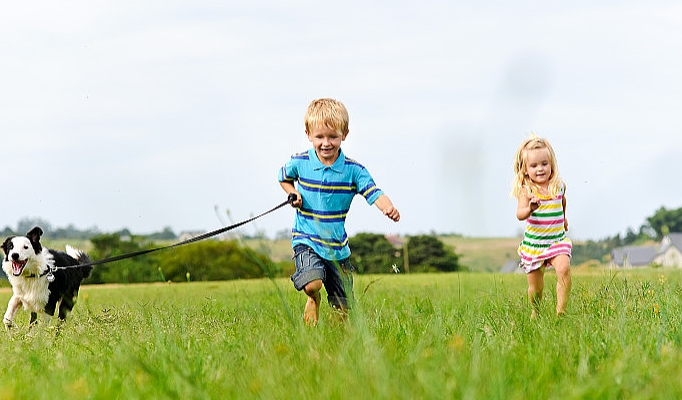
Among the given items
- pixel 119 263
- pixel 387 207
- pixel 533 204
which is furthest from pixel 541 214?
pixel 119 263

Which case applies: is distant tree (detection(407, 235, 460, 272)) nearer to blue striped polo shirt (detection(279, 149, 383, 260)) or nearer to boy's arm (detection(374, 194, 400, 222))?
blue striped polo shirt (detection(279, 149, 383, 260))

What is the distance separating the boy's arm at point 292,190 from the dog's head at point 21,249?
334 centimetres

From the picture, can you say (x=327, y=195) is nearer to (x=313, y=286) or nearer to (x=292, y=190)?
(x=292, y=190)

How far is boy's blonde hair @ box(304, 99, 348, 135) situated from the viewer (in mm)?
6441

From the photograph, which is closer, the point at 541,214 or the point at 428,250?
the point at 541,214

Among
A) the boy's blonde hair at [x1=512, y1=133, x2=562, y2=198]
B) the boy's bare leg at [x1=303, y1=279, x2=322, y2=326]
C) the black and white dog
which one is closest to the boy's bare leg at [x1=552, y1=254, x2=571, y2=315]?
the boy's blonde hair at [x1=512, y1=133, x2=562, y2=198]

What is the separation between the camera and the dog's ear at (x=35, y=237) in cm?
859

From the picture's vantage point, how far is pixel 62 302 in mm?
8812

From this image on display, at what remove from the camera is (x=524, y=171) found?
7.30 meters

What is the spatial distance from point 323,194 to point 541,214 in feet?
6.60

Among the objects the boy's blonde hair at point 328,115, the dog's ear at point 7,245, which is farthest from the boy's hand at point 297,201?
the dog's ear at point 7,245

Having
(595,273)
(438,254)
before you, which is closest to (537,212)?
A: (595,273)

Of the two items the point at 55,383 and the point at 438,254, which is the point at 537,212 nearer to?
the point at 55,383

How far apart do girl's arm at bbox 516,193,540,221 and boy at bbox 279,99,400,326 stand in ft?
4.28
